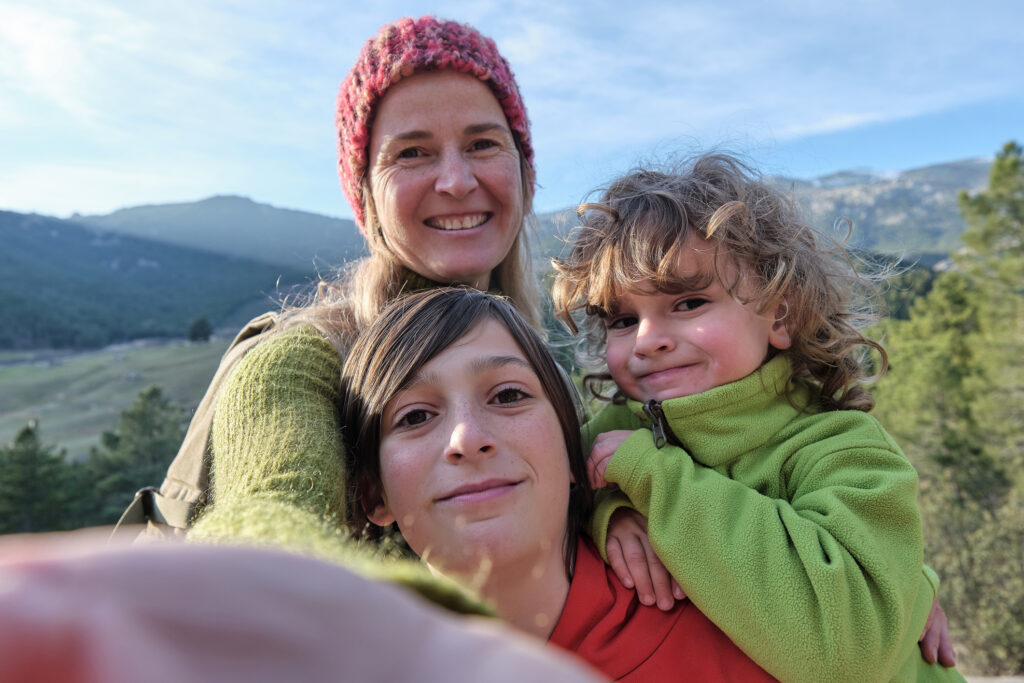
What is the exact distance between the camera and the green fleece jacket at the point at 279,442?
134 cm

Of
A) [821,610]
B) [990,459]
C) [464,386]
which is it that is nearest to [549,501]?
[464,386]

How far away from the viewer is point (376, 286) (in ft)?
9.22

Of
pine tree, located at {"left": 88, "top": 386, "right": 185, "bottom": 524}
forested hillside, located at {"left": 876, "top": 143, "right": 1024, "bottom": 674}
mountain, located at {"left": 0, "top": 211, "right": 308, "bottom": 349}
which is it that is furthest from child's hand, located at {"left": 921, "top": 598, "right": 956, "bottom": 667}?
mountain, located at {"left": 0, "top": 211, "right": 308, "bottom": 349}

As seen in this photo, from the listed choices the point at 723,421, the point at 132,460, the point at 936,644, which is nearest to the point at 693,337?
the point at 723,421

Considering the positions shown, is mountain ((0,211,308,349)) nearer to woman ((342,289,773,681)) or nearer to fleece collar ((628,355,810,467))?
woman ((342,289,773,681))

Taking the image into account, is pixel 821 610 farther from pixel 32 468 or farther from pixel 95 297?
pixel 95 297

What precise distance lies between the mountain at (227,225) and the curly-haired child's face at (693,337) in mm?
105044

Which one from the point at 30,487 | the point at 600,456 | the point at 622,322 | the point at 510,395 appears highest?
the point at 622,322

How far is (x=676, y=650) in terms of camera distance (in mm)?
1827

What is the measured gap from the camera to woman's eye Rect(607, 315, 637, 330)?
8.19ft

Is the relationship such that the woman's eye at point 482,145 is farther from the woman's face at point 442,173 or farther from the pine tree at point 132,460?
the pine tree at point 132,460

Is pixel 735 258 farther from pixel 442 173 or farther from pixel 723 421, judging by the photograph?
pixel 442 173

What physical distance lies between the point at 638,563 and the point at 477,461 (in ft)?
1.96

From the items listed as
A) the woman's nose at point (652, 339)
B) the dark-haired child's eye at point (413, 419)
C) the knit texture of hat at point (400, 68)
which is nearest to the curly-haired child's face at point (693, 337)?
the woman's nose at point (652, 339)
